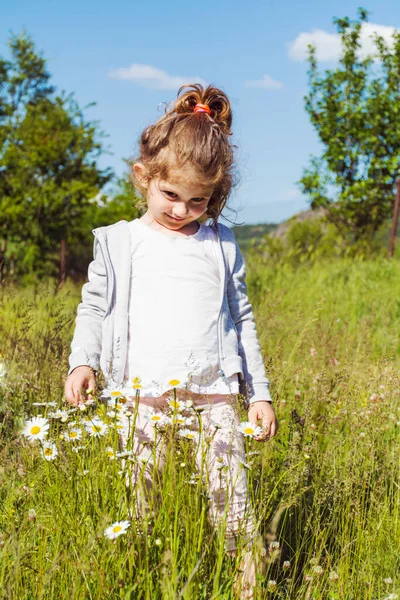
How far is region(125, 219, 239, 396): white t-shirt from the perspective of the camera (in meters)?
2.41

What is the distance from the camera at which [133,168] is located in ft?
9.16

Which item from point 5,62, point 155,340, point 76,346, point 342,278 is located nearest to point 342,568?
point 155,340

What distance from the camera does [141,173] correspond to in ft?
8.89

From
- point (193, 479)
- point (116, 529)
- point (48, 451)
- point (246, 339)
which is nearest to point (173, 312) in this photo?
point (246, 339)

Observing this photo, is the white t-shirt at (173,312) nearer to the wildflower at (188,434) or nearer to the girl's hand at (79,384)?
the girl's hand at (79,384)

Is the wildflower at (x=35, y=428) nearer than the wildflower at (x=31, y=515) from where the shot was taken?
Yes

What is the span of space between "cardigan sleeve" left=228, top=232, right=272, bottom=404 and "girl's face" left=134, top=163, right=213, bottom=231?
0.30 metres

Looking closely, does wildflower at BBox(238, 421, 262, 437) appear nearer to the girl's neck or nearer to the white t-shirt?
the white t-shirt

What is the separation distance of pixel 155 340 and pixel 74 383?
1.09ft

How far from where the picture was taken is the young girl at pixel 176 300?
240 cm

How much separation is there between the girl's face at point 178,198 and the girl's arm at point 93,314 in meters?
0.31

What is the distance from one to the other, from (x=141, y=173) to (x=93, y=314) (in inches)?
24.1

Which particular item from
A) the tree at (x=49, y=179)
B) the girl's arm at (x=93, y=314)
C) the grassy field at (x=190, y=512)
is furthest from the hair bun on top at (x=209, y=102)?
the tree at (x=49, y=179)

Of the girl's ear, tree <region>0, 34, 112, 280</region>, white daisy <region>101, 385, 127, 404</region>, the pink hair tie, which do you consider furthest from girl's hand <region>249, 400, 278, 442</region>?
tree <region>0, 34, 112, 280</region>
